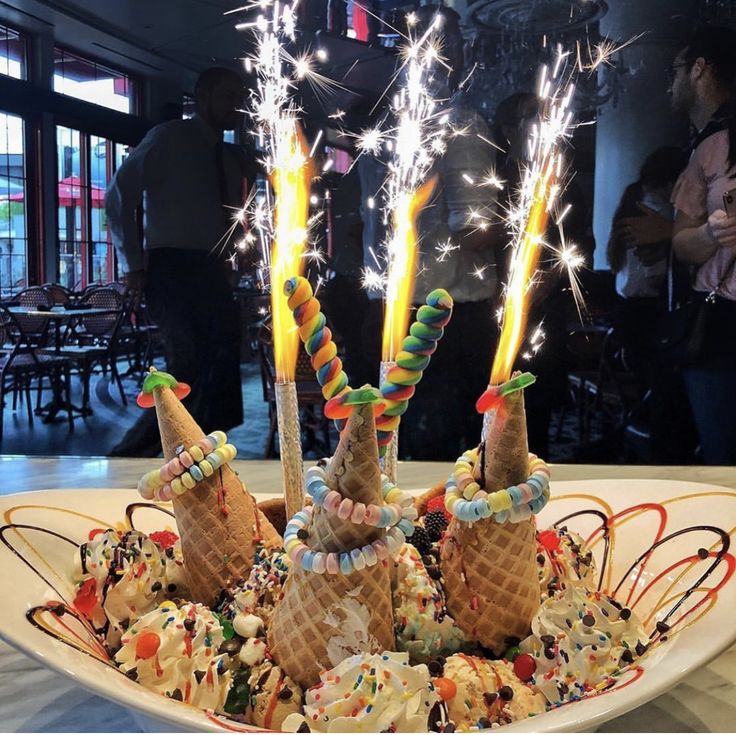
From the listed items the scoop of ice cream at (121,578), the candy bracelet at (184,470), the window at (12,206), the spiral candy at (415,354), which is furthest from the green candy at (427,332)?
the window at (12,206)

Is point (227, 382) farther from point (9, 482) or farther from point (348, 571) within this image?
point (348, 571)

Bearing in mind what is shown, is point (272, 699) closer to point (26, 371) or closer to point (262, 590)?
point (262, 590)

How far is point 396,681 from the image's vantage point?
0.51 metres

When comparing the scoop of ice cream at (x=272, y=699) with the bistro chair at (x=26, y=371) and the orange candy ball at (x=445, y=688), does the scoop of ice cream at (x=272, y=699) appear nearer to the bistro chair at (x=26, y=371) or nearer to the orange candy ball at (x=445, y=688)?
the orange candy ball at (x=445, y=688)

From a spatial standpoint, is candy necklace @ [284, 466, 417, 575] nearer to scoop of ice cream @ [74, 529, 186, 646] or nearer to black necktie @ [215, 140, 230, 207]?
scoop of ice cream @ [74, 529, 186, 646]

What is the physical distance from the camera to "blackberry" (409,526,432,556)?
77cm

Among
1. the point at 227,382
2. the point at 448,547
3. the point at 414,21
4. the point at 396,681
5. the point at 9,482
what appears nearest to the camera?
the point at 396,681

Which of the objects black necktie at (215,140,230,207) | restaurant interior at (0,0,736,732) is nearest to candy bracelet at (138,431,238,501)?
restaurant interior at (0,0,736,732)

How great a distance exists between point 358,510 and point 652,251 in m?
2.09

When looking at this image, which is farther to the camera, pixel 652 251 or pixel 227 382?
pixel 227 382

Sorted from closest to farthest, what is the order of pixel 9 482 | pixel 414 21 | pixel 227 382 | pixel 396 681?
1. pixel 396 681
2. pixel 9 482
3. pixel 414 21
4. pixel 227 382

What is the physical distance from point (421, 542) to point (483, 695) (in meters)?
0.23

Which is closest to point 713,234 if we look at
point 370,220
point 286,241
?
point 370,220

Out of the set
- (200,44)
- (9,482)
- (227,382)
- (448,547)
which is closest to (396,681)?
(448,547)
